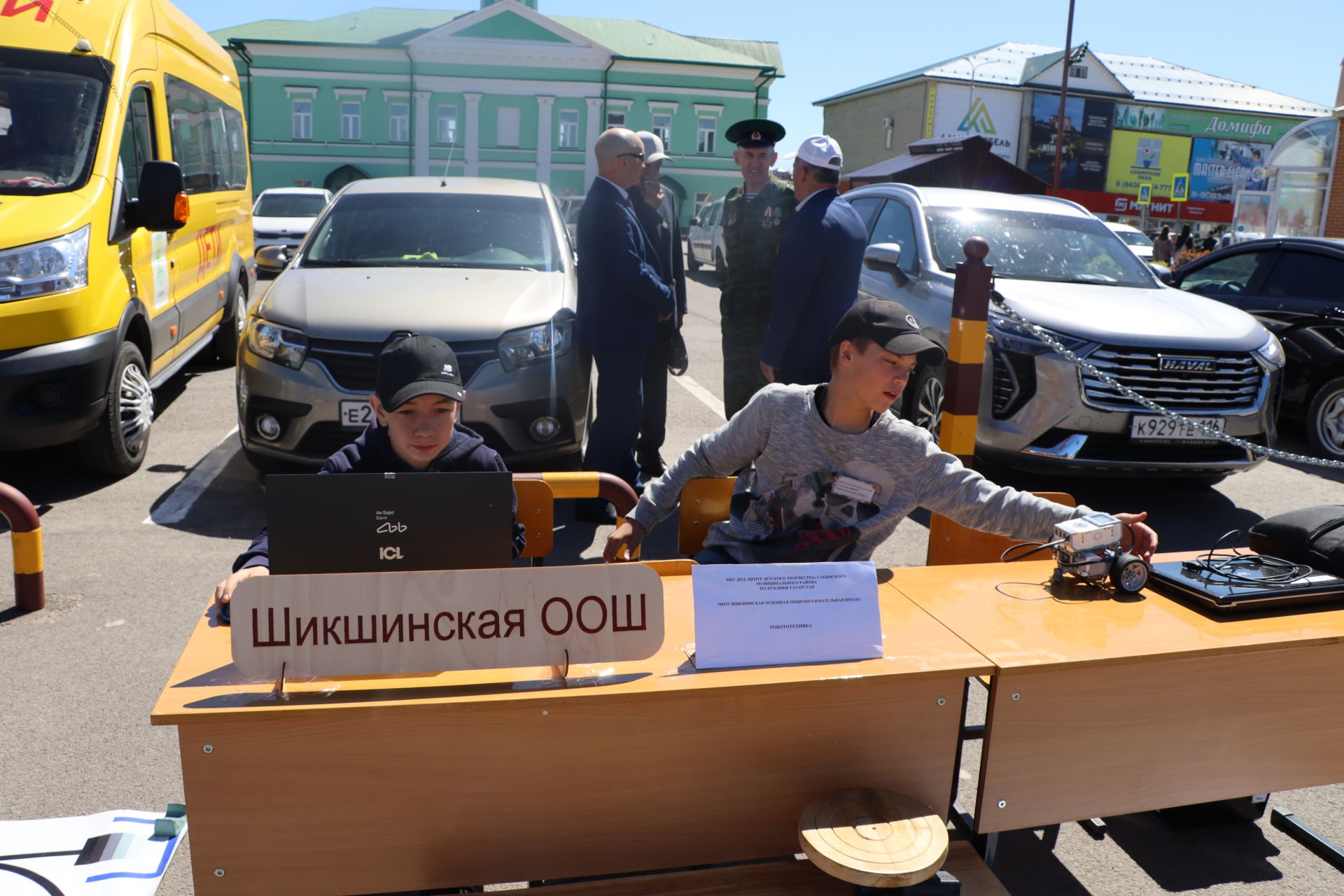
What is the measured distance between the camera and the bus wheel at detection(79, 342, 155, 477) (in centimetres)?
593

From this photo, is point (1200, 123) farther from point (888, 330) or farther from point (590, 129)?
point (888, 330)

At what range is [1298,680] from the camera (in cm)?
232

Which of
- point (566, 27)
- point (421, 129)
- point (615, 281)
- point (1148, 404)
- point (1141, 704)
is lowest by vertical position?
point (1141, 704)

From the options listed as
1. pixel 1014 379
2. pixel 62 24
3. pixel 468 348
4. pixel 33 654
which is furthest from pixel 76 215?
pixel 1014 379

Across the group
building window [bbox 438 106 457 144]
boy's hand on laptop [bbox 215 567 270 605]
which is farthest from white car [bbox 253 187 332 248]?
building window [bbox 438 106 457 144]

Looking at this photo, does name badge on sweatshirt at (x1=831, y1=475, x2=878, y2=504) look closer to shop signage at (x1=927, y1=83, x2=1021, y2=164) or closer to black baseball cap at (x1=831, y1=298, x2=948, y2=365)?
black baseball cap at (x1=831, y1=298, x2=948, y2=365)

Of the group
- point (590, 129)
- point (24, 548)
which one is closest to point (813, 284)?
point (24, 548)

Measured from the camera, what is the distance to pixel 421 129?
4406 centimetres

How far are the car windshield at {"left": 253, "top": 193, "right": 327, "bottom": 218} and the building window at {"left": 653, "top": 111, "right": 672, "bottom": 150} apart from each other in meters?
25.7

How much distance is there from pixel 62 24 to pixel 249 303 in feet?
15.5

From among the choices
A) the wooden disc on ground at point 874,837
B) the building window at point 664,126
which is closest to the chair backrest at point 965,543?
the wooden disc on ground at point 874,837

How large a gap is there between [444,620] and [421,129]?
45.5 m

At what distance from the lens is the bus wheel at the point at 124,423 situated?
19.5 ft

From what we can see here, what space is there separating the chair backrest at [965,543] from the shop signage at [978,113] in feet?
162
